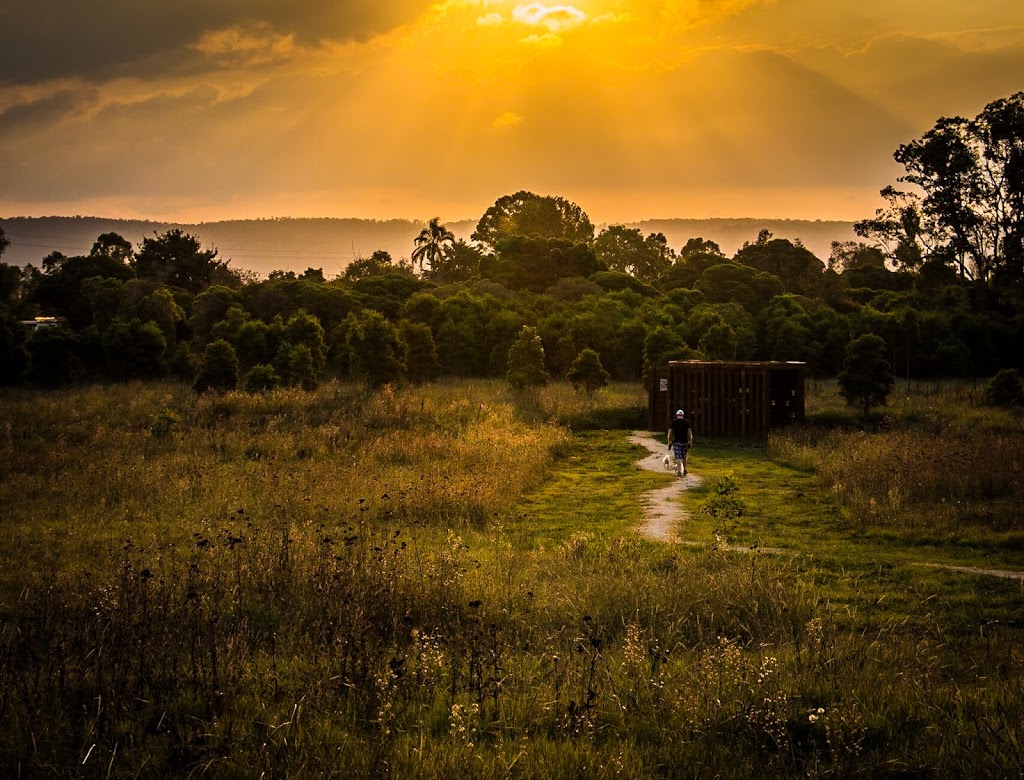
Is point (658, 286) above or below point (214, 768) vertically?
above

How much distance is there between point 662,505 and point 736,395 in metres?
13.4

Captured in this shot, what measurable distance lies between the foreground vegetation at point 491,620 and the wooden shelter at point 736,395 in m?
8.70

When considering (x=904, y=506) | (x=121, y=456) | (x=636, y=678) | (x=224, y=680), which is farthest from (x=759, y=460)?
(x=224, y=680)

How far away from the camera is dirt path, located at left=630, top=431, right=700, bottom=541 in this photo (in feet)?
47.1

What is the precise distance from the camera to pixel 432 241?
94250mm

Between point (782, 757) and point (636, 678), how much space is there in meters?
1.48

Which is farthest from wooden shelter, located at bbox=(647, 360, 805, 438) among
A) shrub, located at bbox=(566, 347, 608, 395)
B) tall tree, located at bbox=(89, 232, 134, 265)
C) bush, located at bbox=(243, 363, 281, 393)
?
tall tree, located at bbox=(89, 232, 134, 265)

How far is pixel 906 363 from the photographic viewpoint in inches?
1841

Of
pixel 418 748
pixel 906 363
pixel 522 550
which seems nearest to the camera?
pixel 418 748

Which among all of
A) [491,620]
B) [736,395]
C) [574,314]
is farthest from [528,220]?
[491,620]

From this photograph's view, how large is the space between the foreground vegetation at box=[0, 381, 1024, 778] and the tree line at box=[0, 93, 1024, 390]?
17742mm

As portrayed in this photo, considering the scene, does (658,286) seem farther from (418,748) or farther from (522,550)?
(418,748)

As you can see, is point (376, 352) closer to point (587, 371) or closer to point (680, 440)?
point (587, 371)

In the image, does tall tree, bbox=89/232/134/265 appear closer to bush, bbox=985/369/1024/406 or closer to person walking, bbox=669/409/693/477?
person walking, bbox=669/409/693/477
